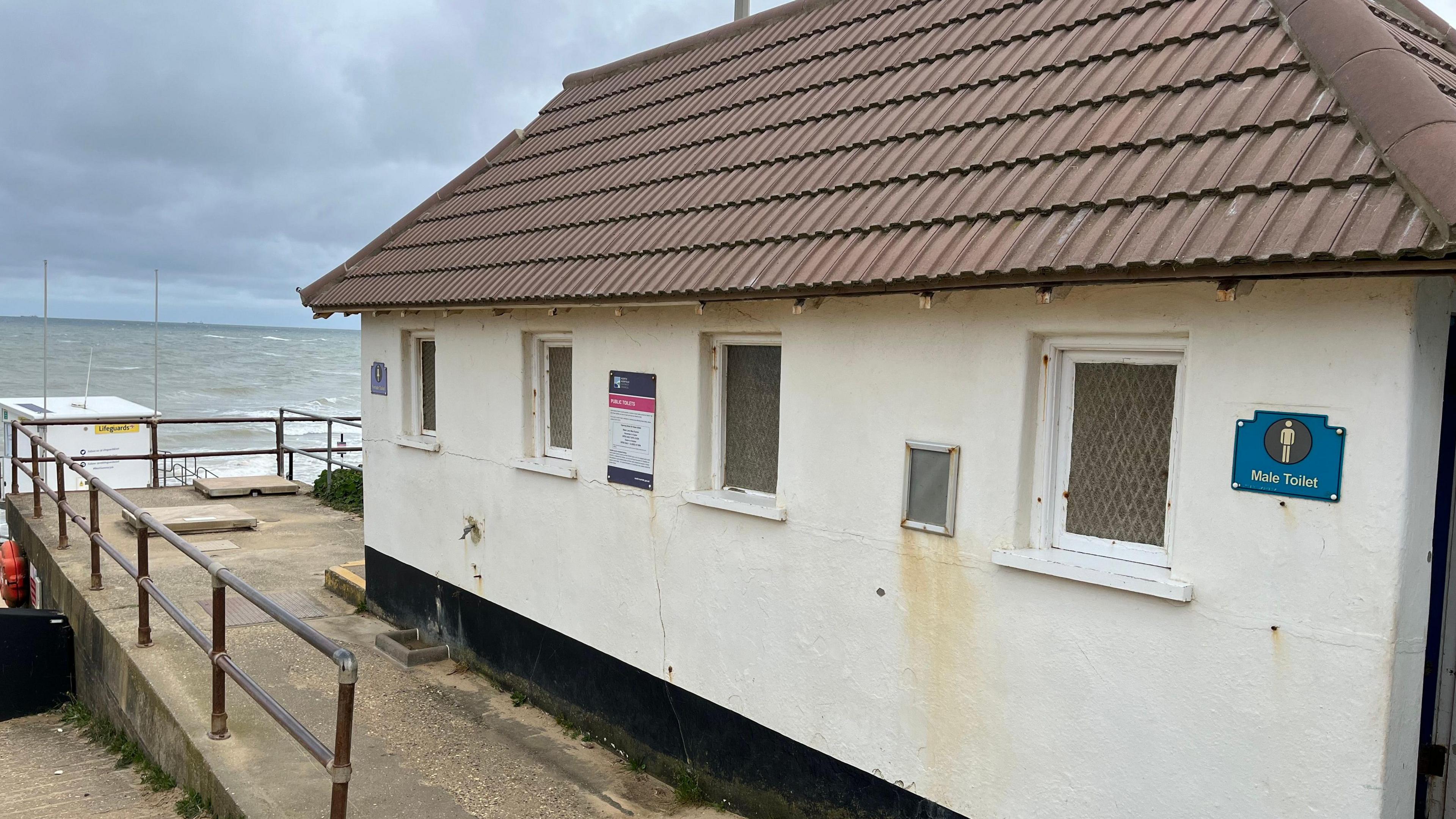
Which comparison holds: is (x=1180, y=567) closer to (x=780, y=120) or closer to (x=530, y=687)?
(x=780, y=120)

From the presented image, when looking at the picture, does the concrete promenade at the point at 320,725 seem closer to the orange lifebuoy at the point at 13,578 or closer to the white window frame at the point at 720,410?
the orange lifebuoy at the point at 13,578

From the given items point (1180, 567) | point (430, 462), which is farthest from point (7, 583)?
point (1180, 567)

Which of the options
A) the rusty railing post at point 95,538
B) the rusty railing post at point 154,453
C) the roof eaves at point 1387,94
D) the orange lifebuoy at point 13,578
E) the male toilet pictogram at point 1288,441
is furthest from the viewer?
the rusty railing post at point 154,453

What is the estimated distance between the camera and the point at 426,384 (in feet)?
29.4

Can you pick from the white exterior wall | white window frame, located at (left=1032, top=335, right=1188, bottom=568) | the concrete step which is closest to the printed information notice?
the white exterior wall

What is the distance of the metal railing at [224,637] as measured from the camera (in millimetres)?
4129

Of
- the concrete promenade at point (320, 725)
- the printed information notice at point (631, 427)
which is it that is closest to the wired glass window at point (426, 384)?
the concrete promenade at point (320, 725)

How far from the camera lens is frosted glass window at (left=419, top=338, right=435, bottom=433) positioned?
29.1ft

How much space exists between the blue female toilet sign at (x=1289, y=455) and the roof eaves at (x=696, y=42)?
16.2ft

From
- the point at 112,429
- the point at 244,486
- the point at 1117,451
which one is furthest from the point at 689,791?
the point at 112,429

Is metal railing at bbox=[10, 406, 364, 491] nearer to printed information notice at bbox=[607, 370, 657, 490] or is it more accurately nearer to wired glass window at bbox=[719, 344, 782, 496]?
printed information notice at bbox=[607, 370, 657, 490]

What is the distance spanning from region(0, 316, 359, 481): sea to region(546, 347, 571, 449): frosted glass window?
11750 mm

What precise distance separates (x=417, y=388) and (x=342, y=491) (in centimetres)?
650

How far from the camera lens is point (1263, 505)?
11.7 feet
